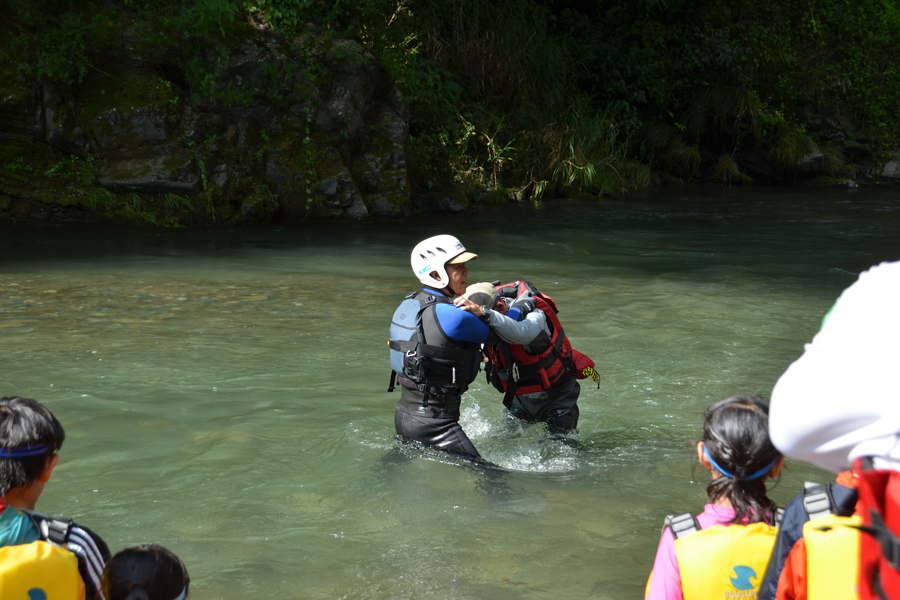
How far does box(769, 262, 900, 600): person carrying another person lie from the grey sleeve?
2.81m

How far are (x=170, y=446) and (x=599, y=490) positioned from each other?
98.2 inches

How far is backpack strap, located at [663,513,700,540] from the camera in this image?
6.71ft

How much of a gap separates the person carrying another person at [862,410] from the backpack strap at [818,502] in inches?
14.3

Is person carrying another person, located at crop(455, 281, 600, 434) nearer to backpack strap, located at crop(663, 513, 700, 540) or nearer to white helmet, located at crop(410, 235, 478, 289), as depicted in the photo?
white helmet, located at crop(410, 235, 478, 289)

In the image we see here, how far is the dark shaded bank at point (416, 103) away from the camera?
1262 centimetres

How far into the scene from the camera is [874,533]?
3.76 feet

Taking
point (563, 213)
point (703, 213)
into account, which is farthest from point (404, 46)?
point (703, 213)

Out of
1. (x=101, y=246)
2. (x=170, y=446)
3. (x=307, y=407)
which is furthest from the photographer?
(x=101, y=246)

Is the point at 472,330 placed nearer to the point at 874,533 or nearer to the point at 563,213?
the point at 874,533

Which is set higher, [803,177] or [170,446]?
[803,177]

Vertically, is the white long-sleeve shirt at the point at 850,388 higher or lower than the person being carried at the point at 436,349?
higher

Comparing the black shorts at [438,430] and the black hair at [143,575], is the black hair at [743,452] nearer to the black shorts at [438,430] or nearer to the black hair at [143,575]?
the black hair at [143,575]

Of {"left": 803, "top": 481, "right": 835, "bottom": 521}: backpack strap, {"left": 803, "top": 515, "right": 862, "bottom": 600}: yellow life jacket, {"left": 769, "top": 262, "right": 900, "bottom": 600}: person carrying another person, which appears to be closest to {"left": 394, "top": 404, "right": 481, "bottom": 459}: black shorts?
{"left": 803, "top": 481, "right": 835, "bottom": 521}: backpack strap

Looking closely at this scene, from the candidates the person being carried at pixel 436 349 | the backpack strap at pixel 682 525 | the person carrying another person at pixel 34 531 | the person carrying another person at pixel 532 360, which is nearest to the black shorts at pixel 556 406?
the person carrying another person at pixel 532 360
